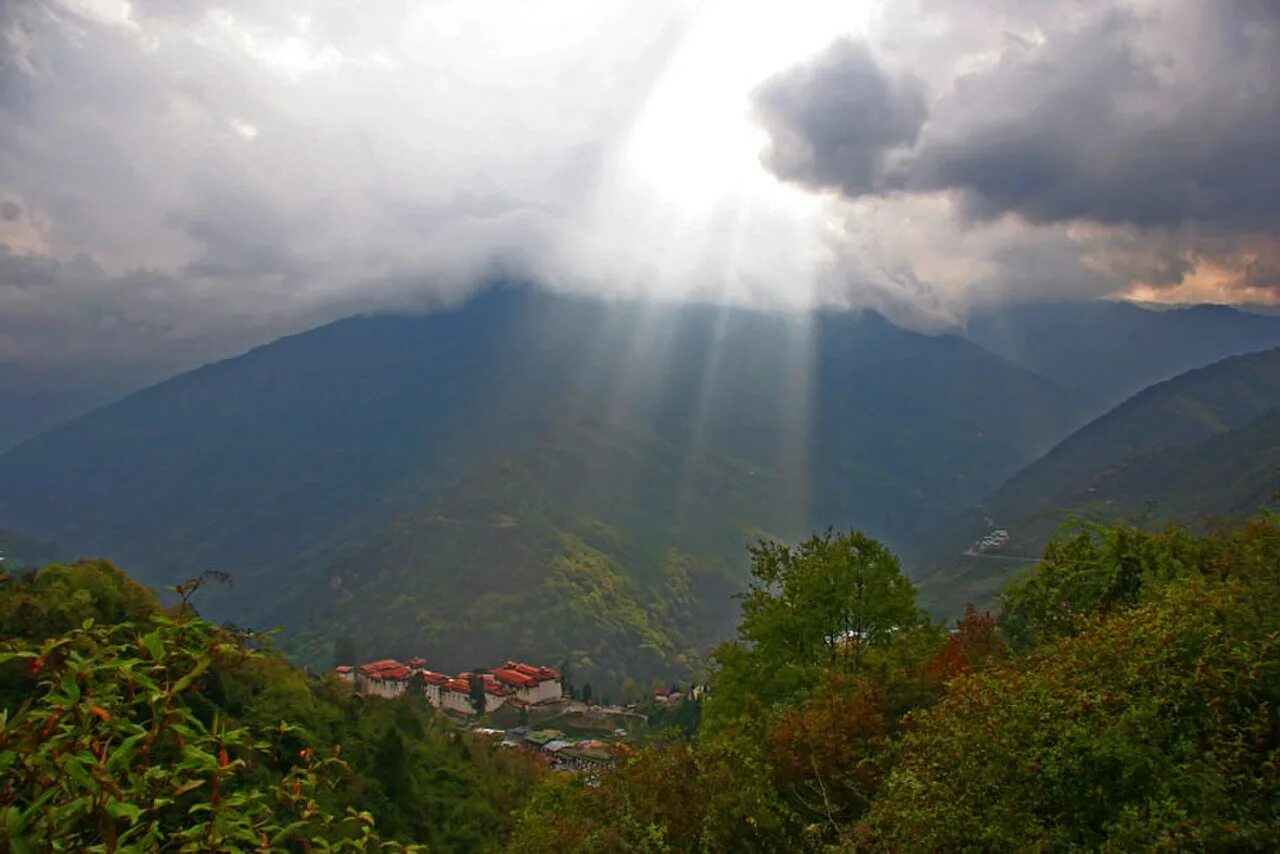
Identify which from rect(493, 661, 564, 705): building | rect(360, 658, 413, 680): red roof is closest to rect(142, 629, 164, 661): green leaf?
rect(493, 661, 564, 705): building

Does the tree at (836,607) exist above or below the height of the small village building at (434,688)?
above

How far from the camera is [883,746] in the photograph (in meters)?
13.2

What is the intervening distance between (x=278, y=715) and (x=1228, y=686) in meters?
35.7

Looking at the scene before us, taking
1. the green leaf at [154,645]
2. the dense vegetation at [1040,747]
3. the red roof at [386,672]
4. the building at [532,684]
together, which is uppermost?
the green leaf at [154,645]

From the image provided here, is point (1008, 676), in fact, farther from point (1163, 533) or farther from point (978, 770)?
point (1163, 533)

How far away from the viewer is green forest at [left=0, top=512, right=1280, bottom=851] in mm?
3508

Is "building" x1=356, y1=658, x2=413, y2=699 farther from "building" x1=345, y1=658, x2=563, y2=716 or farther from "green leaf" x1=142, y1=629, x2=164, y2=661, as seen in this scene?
"green leaf" x1=142, y1=629, x2=164, y2=661

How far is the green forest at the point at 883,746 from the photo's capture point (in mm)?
3508

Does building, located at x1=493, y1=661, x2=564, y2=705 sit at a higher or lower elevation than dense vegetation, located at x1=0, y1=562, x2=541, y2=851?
lower

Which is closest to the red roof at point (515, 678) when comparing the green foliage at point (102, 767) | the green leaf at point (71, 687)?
the green foliage at point (102, 767)

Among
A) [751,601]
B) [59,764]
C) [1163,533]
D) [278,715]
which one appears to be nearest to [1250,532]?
[1163,533]

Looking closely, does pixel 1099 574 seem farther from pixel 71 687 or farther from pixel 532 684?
pixel 532 684

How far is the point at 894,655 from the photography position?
20.6 meters

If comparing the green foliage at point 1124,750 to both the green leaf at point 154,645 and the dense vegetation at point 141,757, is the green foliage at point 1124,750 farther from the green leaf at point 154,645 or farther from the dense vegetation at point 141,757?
the green leaf at point 154,645
